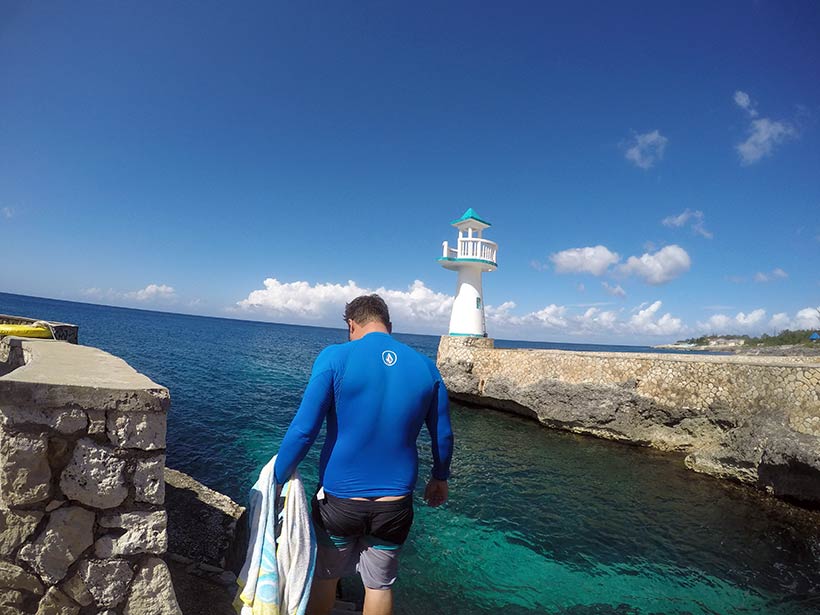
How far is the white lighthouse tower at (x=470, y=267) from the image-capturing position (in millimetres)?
22844

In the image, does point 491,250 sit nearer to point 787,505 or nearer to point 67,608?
point 787,505

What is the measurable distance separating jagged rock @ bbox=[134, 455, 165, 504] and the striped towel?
22.2 inches

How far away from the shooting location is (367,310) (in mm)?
3033

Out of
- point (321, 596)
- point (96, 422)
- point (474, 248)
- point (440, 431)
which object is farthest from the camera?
point (474, 248)

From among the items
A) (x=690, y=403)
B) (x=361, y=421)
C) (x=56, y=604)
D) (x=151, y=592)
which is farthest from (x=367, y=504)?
(x=690, y=403)

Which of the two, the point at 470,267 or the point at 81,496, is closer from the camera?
the point at 81,496

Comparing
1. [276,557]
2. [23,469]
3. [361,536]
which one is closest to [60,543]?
[23,469]

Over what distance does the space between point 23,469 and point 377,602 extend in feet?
7.34

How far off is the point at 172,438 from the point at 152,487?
11.2m

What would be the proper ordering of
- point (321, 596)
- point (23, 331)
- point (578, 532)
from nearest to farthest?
point (321, 596) < point (23, 331) < point (578, 532)

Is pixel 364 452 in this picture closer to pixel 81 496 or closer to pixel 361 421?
pixel 361 421

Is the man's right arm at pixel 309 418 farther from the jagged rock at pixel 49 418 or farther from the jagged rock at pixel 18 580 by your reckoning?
the jagged rock at pixel 18 580

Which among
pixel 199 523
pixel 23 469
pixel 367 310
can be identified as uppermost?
pixel 367 310

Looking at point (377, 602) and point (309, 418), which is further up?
point (309, 418)
